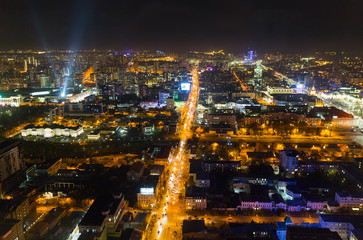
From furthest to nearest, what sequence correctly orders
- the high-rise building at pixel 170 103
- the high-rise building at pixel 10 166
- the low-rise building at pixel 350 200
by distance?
1. the high-rise building at pixel 170 103
2. the high-rise building at pixel 10 166
3. the low-rise building at pixel 350 200

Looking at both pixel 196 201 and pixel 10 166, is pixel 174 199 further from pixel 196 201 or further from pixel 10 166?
pixel 10 166

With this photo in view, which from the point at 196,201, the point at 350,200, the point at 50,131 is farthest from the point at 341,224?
the point at 50,131

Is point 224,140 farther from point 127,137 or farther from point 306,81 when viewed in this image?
point 306,81

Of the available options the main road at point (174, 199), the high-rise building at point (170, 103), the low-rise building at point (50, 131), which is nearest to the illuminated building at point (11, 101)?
the low-rise building at point (50, 131)

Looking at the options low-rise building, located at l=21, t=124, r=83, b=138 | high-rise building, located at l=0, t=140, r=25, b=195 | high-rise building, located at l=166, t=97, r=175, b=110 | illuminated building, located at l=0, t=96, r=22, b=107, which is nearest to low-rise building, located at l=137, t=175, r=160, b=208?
high-rise building, located at l=0, t=140, r=25, b=195

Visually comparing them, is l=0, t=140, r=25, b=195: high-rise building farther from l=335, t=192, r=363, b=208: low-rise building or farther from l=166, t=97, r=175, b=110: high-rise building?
l=166, t=97, r=175, b=110: high-rise building

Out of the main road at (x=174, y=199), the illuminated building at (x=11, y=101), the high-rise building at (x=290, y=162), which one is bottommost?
the main road at (x=174, y=199)

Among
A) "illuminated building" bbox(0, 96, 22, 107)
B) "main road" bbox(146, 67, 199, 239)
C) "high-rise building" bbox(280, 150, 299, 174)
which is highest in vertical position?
"illuminated building" bbox(0, 96, 22, 107)

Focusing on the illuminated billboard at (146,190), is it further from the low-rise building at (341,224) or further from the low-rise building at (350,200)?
the low-rise building at (350,200)
